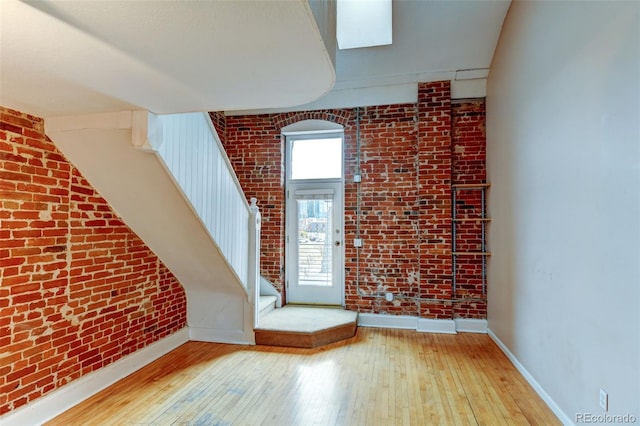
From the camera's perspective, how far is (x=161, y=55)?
157 cm

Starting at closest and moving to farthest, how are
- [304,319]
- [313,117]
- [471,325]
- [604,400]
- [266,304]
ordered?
[604,400] < [304,319] < [471,325] < [266,304] < [313,117]

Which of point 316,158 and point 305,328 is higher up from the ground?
point 316,158

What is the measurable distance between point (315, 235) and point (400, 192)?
1351 mm

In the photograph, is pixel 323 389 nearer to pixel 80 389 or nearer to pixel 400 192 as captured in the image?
pixel 80 389

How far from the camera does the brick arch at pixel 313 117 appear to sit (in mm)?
4590

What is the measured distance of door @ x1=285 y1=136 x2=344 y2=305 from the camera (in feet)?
15.4

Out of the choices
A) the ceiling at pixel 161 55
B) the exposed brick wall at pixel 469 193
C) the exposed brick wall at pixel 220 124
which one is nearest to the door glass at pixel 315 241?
the exposed brick wall at pixel 220 124

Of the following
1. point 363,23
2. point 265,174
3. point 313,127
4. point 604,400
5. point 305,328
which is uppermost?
point 363,23

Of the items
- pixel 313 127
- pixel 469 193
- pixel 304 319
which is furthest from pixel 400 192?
pixel 304 319

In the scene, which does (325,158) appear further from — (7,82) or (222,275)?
(7,82)

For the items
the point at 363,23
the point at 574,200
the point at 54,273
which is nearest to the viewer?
the point at 574,200

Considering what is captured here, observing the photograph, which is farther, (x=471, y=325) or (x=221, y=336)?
(x=471, y=325)

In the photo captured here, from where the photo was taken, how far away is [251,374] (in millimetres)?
3004

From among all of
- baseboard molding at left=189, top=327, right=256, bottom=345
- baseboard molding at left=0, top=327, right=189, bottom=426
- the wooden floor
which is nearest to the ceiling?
baseboard molding at left=0, top=327, right=189, bottom=426
